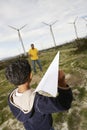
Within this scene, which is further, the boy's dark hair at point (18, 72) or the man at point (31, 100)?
the boy's dark hair at point (18, 72)

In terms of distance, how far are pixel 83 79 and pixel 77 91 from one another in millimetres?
1089

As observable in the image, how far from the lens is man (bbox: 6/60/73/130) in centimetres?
223

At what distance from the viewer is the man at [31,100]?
223cm

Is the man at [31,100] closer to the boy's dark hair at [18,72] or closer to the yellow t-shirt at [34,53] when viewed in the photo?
the boy's dark hair at [18,72]

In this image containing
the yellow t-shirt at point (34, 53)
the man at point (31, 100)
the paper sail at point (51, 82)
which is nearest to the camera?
the paper sail at point (51, 82)

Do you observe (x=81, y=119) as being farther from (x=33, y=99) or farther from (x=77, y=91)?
(x=33, y=99)

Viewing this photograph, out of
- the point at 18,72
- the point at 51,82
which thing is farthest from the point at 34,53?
the point at 51,82

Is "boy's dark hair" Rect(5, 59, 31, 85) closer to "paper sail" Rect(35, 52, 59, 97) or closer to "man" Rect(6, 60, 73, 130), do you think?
"man" Rect(6, 60, 73, 130)

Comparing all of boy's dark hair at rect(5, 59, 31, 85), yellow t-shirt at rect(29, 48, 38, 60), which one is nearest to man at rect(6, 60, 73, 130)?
boy's dark hair at rect(5, 59, 31, 85)

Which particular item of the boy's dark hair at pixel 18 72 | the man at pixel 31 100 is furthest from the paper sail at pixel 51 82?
the boy's dark hair at pixel 18 72

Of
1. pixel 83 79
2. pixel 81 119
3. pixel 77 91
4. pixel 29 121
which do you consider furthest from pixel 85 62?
pixel 29 121

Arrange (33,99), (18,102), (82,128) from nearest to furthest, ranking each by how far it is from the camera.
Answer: (33,99), (18,102), (82,128)

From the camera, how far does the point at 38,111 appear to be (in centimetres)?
246

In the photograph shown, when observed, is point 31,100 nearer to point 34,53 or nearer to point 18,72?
point 18,72
